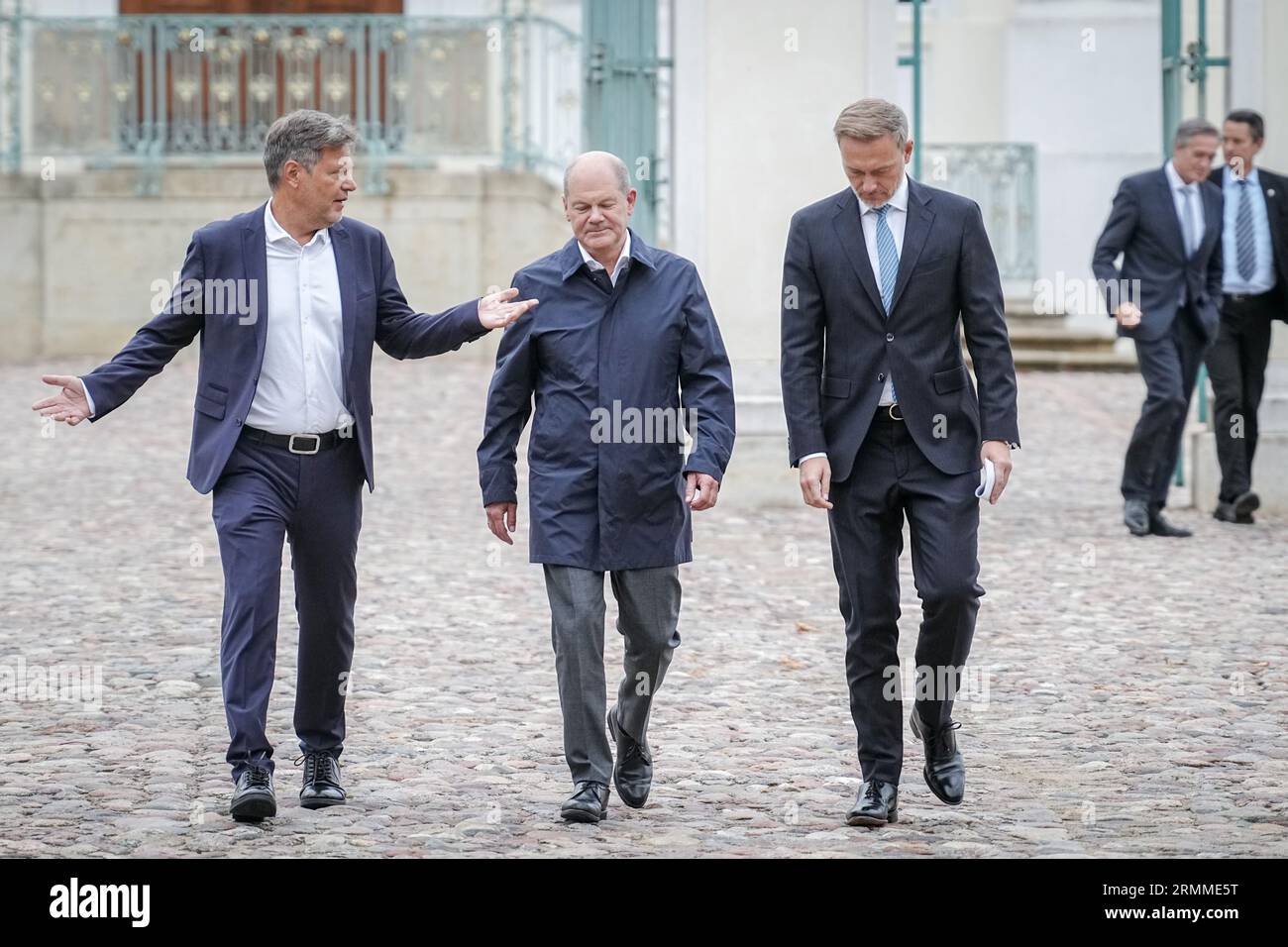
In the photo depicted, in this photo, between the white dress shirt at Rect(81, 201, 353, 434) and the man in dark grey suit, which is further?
the white dress shirt at Rect(81, 201, 353, 434)

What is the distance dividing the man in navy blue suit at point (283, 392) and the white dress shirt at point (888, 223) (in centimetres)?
94

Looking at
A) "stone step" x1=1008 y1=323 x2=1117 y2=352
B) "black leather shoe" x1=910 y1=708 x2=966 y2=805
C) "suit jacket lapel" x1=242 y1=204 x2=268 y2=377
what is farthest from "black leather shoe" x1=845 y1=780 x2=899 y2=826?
"stone step" x1=1008 y1=323 x2=1117 y2=352

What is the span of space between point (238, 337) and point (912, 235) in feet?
6.14

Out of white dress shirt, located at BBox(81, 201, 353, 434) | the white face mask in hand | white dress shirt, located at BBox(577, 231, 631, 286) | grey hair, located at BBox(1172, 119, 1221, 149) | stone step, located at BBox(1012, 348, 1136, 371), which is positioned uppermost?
grey hair, located at BBox(1172, 119, 1221, 149)

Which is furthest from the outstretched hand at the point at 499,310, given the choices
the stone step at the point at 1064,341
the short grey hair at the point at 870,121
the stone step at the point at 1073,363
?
the stone step at the point at 1064,341

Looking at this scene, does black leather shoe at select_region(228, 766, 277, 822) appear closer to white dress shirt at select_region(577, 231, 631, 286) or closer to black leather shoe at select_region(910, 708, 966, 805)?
white dress shirt at select_region(577, 231, 631, 286)

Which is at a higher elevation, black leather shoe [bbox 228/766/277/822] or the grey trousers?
the grey trousers

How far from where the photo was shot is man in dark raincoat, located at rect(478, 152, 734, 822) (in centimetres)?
585

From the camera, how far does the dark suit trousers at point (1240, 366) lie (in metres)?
11.8

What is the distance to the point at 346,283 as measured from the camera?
19.9 feet

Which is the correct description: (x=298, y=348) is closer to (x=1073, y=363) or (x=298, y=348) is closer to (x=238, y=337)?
(x=238, y=337)

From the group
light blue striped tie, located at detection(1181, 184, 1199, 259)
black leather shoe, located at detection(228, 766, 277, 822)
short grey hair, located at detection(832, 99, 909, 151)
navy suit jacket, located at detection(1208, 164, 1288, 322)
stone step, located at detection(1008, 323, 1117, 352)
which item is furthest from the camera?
stone step, located at detection(1008, 323, 1117, 352)

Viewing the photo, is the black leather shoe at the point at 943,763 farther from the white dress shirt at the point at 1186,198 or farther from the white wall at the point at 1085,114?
the white wall at the point at 1085,114
